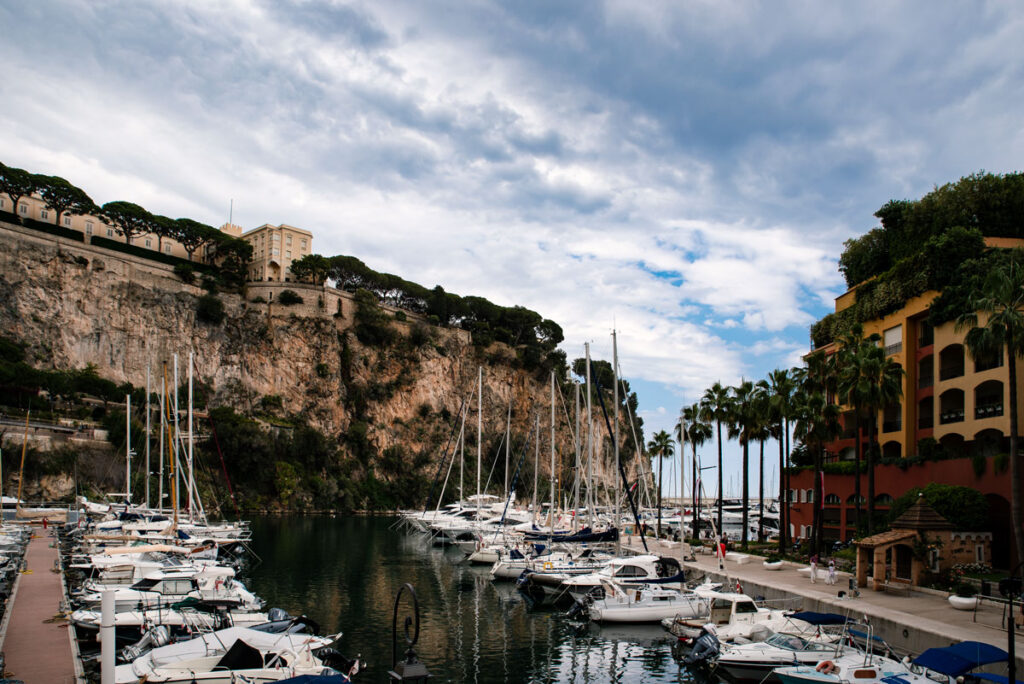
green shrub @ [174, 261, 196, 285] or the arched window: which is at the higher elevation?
green shrub @ [174, 261, 196, 285]

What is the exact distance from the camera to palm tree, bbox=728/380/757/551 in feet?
158

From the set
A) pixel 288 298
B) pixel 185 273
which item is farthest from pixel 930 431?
pixel 185 273

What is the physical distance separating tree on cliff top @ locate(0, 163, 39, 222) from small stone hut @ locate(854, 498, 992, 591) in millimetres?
100863

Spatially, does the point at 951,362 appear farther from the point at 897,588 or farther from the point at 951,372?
the point at 897,588

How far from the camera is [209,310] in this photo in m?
97.1

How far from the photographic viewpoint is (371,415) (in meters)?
106

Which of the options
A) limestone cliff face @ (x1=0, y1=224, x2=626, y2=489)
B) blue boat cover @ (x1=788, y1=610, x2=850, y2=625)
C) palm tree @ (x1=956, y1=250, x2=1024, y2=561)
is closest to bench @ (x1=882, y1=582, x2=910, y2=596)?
palm tree @ (x1=956, y1=250, x2=1024, y2=561)

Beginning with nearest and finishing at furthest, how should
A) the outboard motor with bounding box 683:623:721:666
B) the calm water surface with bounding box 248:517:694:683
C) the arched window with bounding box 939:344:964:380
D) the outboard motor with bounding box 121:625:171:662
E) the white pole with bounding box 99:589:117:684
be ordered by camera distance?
the white pole with bounding box 99:589:117:684
the outboard motor with bounding box 121:625:171:662
the outboard motor with bounding box 683:623:721:666
the calm water surface with bounding box 248:517:694:683
the arched window with bounding box 939:344:964:380

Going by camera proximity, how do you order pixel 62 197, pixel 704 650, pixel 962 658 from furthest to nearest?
pixel 62 197, pixel 704 650, pixel 962 658

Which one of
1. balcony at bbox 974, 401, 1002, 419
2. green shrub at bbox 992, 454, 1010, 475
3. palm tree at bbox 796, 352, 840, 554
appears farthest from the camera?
palm tree at bbox 796, 352, 840, 554

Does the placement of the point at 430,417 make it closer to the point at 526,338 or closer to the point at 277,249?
the point at 526,338

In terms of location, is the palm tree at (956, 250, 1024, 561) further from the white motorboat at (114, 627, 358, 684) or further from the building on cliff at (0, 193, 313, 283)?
the building on cliff at (0, 193, 313, 283)

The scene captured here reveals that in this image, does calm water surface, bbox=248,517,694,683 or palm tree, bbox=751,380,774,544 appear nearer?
calm water surface, bbox=248,517,694,683

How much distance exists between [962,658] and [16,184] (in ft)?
356
